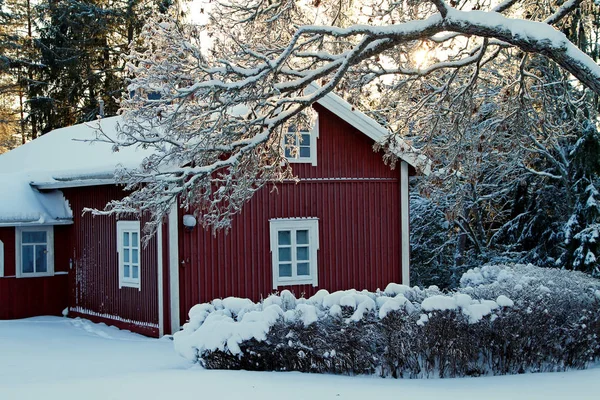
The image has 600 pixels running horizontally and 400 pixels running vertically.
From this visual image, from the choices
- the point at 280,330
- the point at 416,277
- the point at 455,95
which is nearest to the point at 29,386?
the point at 280,330

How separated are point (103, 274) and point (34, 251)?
228 cm

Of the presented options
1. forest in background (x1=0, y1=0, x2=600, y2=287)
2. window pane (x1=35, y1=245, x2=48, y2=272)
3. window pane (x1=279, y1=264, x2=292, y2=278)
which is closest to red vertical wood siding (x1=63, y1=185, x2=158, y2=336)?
window pane (x1=35, y1=245, x2=48, y2=272)

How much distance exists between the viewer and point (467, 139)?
42.8 ft

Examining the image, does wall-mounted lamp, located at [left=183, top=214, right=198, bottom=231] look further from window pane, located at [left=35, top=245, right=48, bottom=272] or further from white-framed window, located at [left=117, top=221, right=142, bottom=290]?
window pane, located at [left=35, top=245, right=48, bottom=272]

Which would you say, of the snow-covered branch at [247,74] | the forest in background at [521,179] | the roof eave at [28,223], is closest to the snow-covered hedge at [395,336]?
the snow-covered branch at [247,74]

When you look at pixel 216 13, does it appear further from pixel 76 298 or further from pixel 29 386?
pixel 76 298

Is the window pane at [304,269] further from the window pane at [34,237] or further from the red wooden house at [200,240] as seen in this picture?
the window pane at [34,237]

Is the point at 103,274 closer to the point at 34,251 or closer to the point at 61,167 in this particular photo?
the point at 34,251

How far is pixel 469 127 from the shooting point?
42.3ft

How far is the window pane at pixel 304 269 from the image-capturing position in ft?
52.5

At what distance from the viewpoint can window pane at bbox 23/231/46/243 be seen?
1791cm

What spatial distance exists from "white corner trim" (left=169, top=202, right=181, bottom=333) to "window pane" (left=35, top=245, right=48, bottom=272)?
17.2 feet

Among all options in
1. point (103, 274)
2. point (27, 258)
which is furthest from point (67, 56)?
point (103, 274)

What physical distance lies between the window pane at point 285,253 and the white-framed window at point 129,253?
2790mm
